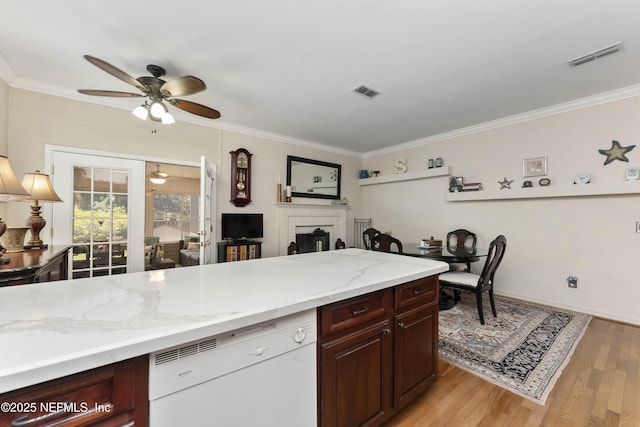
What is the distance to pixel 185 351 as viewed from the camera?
825mm

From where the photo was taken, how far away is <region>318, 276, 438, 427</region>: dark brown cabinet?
120cm

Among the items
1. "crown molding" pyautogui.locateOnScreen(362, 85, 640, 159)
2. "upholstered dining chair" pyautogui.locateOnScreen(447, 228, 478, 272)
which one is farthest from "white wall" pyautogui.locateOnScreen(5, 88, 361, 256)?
"upholstered dining chair" pyautogui.locateOnScreen(447, 228, 478, 272)

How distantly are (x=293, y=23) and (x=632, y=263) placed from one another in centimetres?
425

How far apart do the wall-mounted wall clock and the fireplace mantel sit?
640 mm

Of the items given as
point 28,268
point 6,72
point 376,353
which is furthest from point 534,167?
point 6,72

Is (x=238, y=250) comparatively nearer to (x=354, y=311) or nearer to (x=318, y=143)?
(x=318, y=143)

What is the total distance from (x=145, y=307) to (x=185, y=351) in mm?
259

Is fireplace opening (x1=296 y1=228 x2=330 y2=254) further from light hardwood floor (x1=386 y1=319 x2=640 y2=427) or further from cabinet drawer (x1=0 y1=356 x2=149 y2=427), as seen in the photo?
cabinet drawer (x1=0 y1=356 x2=149 y2=427)

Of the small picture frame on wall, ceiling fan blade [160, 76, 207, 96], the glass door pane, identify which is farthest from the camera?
the small picture frame on wall

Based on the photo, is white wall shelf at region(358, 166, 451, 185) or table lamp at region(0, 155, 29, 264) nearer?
table lamp at region(0, 155, 29, 264)

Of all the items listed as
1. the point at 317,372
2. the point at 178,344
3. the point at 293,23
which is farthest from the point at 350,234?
the point at 178,344

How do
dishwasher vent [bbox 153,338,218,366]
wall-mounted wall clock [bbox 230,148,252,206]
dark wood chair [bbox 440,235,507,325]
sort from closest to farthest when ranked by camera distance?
dishwasher vent [bbox 153,338,218,366] < dark wood chair [bbox 440,235,507,325] < wall-mounted wall clock [bbox 230,148,252,206]

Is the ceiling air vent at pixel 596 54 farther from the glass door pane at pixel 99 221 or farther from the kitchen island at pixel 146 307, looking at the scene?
the glass door pane at pixel 99 221

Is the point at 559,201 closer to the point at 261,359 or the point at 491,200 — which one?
the point at 491,200
